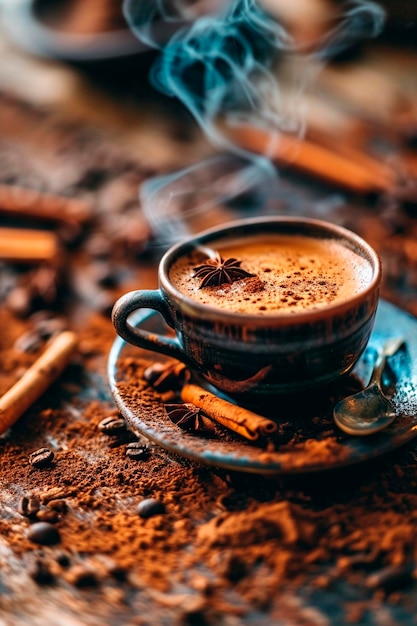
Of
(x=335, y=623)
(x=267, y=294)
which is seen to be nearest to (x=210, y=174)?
(x=267, y=294)

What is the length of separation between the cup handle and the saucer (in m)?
0.11

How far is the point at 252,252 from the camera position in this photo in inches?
63.9

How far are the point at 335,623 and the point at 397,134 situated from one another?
2526 millimetres

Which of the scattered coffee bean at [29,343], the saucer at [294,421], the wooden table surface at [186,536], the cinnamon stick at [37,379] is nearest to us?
the wooden table surface at [186,536]

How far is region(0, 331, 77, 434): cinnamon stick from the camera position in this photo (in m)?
1.55

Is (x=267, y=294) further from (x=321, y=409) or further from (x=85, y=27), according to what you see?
(x=85, y=27)

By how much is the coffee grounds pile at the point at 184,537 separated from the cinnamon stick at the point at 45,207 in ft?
3.91

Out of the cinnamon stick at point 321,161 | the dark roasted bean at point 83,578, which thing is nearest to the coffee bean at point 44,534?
the dark roasted bean at point 83,578

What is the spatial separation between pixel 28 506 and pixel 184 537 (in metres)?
0.35

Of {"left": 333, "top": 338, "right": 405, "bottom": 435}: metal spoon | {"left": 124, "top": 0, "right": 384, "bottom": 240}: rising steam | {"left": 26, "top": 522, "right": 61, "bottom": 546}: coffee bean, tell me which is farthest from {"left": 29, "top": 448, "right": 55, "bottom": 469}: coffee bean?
{"left": 124, "top": 0, "right": 384, "bottom": 240}: rising steam

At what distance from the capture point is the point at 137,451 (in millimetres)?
1440

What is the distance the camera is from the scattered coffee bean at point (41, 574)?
1.15 meters

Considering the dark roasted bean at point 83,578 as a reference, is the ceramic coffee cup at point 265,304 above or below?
above

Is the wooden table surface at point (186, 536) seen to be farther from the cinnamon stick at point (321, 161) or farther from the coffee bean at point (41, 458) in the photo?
the cinnamon stick at point (321, 161)
